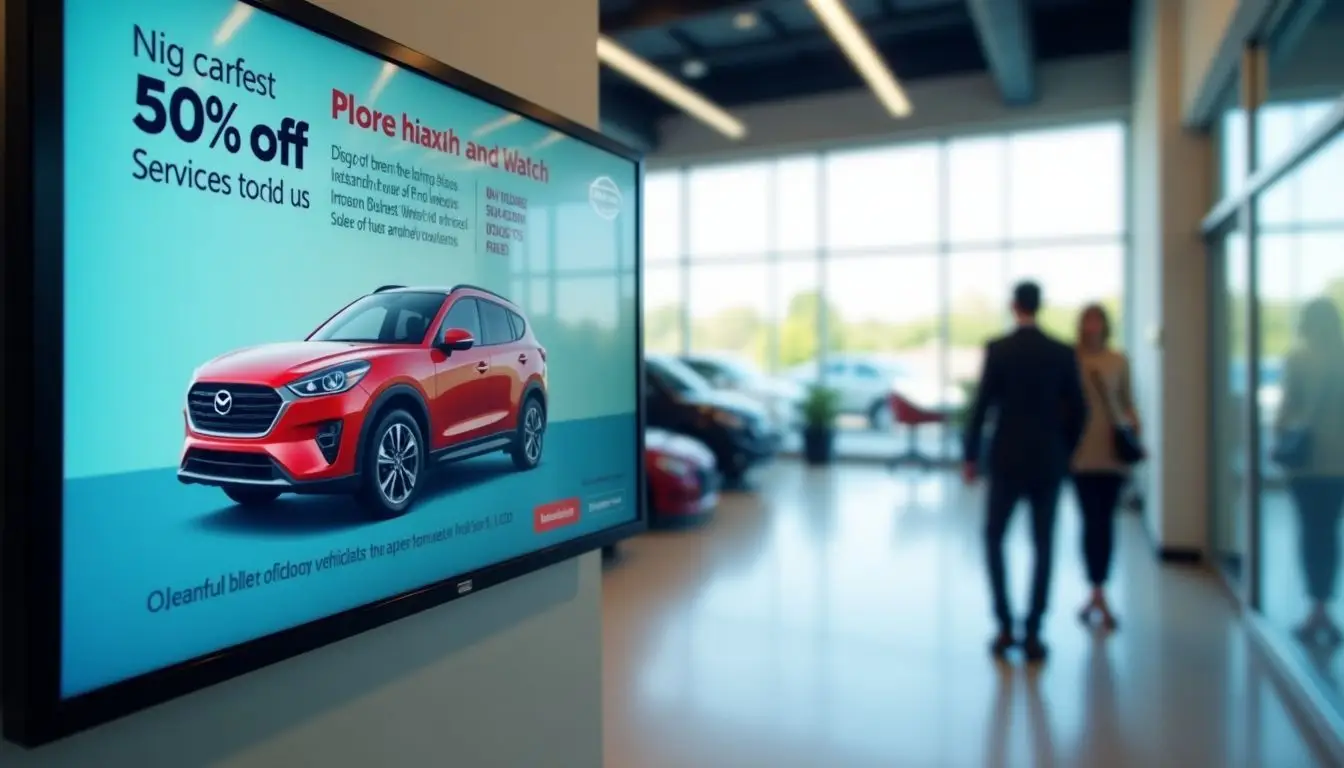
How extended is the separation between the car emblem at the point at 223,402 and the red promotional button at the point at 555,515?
0.81 meters

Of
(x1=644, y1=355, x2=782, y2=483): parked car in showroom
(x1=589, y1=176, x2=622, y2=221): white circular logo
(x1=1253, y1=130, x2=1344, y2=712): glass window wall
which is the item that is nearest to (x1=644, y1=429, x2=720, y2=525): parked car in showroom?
(x1=644, y1=355, x2=782, y2=483): parked car in showroom

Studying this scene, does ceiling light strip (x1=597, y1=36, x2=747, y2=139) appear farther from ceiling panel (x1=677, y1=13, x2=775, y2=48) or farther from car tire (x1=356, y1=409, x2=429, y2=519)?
car tire (x1=356, y1=409, x2=429, y2=519)

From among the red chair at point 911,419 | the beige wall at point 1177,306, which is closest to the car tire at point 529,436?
the beige wall at point 1177,306

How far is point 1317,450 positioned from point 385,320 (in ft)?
11.7

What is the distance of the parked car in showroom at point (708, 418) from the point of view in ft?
26.0

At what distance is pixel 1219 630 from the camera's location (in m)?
4.25

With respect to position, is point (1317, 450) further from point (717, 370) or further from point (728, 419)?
point (717, 370)

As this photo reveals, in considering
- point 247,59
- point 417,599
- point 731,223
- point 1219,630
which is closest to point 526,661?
point 417,599

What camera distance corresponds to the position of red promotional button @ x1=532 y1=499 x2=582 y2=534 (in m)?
2.01

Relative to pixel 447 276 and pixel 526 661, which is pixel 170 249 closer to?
pixel 447 276

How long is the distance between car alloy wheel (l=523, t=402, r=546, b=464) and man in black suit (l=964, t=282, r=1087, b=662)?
2.52 meters

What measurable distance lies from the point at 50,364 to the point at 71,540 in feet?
0.77

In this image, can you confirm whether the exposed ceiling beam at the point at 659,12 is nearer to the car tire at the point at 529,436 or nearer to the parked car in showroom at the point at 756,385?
the parked car in showroom at the point at 756,385

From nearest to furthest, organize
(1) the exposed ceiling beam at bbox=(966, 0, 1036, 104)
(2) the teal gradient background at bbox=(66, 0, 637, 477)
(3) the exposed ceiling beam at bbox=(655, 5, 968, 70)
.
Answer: (2) the teal gradient background at bbox=(66, 0, 637, 477), (1) the exposed ceiling beam at bbox=(966, 0, 1036, 104), (3) the exposed ceiling beam at bbox=(655, 5, 968, 70)
